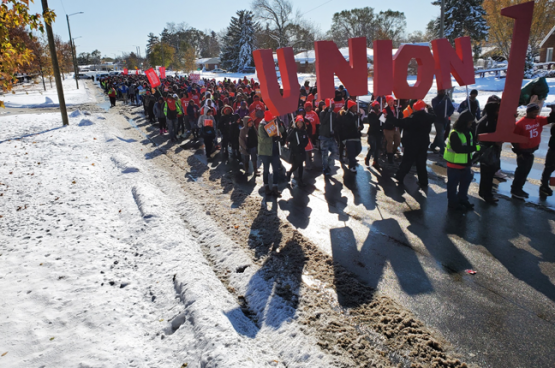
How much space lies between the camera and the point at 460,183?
665 cm

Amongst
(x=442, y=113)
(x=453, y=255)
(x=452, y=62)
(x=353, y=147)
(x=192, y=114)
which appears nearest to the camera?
(x=453, y=255)

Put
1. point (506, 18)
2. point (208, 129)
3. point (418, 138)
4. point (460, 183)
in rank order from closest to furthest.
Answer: point (460, 183)
point (418, 138)
point (208, 129)
point (506, 18)

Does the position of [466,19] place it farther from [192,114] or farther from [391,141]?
[391,141]

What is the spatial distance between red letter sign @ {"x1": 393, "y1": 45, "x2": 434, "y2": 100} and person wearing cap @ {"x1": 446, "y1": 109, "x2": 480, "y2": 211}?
238cm

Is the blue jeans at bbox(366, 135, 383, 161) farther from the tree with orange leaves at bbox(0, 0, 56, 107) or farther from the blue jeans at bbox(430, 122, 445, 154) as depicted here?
the tree with orange leaves at bbox(0, 0, 56, 107)

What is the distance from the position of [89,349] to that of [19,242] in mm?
3362

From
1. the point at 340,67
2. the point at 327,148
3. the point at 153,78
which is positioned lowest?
the point at 327,148

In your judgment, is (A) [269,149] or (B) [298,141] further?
(B) [298,141]

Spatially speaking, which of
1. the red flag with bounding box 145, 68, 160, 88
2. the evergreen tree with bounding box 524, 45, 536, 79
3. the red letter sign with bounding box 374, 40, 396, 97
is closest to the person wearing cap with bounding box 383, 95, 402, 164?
the red letter sign with bounding box 374, 40, 396, 97

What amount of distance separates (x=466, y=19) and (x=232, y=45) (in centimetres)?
3805

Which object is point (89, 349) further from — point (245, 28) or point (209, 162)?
point (245, 28)

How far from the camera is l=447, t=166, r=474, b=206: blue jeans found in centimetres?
654

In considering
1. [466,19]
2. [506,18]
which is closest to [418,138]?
[506,18]

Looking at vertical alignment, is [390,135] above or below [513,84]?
below
